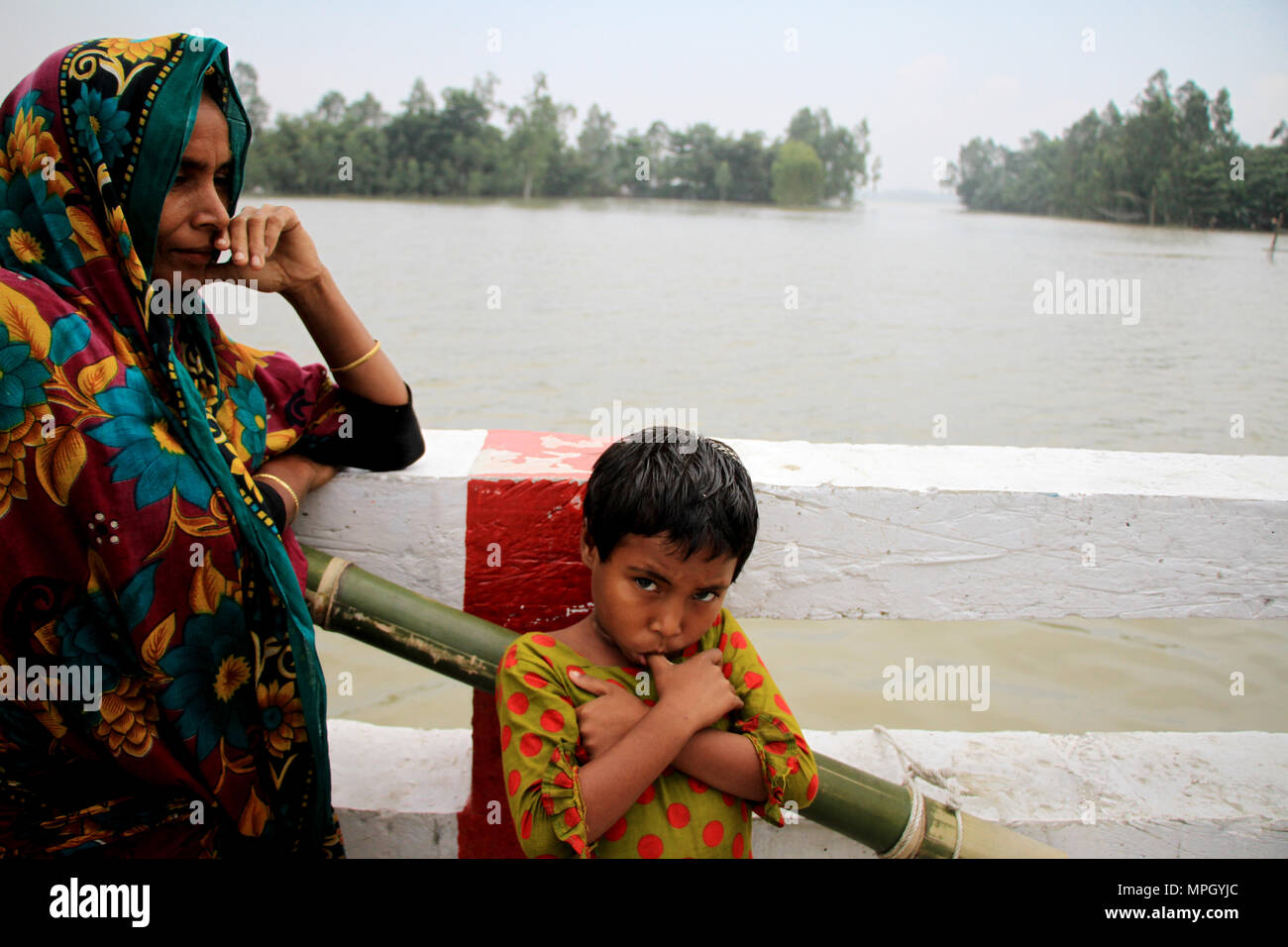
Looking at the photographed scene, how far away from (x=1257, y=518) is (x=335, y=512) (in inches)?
63.4

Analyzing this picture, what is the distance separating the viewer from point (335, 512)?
5.19 ft

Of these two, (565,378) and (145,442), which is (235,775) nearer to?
(145,442)

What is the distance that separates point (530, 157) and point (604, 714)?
1699 inches

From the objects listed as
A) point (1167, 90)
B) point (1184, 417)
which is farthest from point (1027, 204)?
point (1184, 417)

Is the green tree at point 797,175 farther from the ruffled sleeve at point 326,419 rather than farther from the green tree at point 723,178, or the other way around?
the ruffled sleeve at point 326,419

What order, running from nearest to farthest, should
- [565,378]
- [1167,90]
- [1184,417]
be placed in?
[1184,417], [565,378], [1167,90]

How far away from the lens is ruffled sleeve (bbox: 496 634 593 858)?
1199 millimetres

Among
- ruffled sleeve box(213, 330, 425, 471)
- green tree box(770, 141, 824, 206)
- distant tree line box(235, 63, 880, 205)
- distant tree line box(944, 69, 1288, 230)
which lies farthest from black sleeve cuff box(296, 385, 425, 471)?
green tree box(770, 141, 824, 206)

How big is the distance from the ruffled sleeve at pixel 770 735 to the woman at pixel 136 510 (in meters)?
0.62

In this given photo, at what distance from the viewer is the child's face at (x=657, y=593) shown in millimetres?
1311

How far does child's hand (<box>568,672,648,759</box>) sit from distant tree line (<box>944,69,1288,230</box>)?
2216cm

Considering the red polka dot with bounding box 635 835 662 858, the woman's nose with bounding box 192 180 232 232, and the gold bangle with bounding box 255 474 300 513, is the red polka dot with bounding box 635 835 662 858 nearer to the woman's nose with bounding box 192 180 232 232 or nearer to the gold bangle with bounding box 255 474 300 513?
the gold bangle with bounding box 255 474 300 513

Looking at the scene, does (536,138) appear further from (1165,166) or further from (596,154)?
(1165,166)

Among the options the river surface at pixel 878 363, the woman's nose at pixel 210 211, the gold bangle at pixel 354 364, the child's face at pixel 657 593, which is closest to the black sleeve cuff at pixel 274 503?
the gold bangle at pixel 354 364
